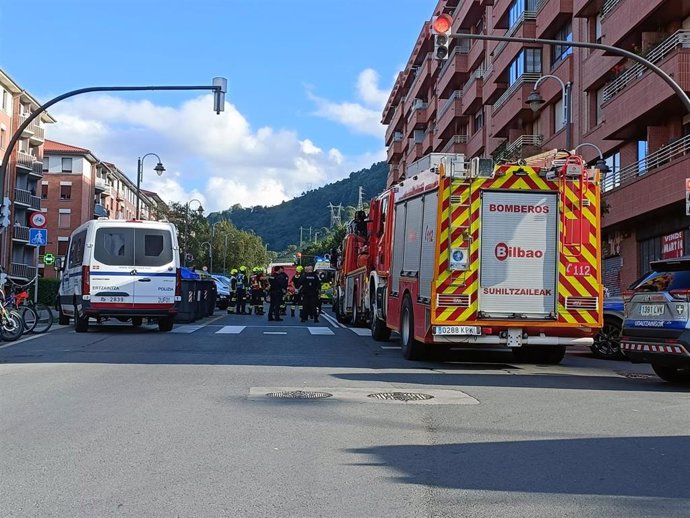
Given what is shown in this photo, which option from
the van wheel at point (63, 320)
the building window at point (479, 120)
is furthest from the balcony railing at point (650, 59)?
the building window at point (479, 120)

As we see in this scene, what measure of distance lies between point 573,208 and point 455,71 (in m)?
42.1

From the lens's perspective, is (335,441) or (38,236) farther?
(38,236)

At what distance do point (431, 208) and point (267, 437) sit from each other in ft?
21.7

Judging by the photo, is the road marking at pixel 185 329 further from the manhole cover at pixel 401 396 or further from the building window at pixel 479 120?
the building window at pixel 479 120

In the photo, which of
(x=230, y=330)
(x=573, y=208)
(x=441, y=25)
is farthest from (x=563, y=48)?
(x=573, y=208)

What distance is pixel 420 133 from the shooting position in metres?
70.1

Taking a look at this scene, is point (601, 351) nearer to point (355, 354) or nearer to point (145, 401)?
point (355, 354)

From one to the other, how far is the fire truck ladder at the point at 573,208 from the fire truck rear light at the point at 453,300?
1.64 m

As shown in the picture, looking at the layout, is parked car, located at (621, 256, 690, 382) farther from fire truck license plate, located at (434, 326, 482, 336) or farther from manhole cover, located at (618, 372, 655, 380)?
fire truck license plate, located at (434, 326, 482, 336)

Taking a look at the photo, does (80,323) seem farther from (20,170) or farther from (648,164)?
(20,170)

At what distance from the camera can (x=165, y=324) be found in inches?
784

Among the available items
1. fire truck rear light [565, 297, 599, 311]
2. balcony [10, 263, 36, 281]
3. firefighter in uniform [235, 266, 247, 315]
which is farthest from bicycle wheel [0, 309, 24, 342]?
balcony [10, 263, 36, 281]

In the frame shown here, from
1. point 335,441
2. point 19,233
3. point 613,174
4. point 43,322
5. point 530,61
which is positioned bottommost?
point 335,441

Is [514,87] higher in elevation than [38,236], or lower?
higher
